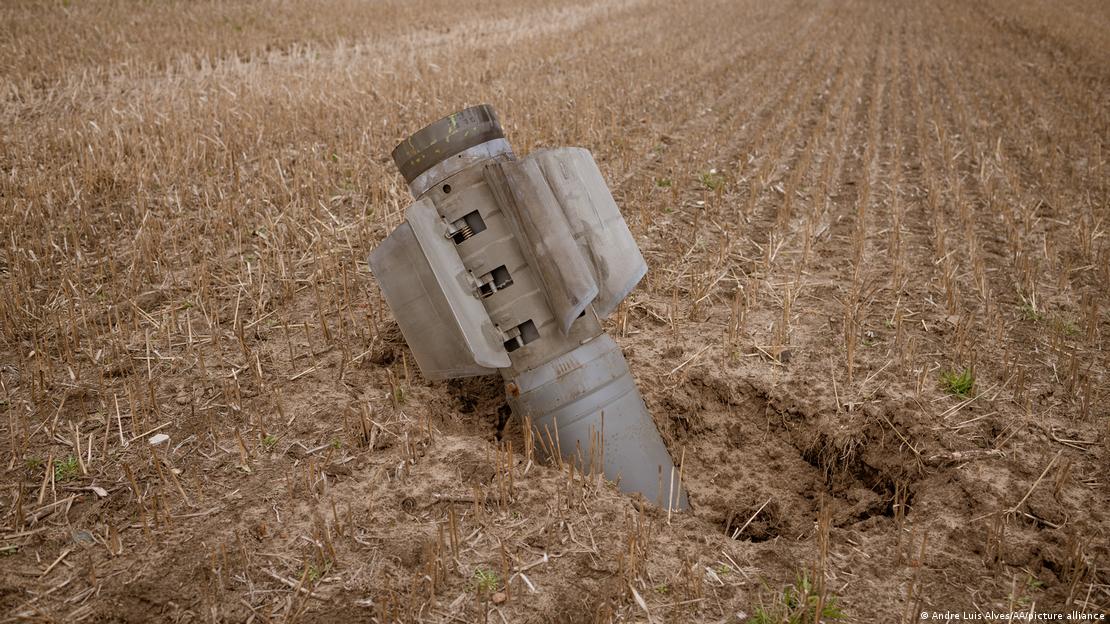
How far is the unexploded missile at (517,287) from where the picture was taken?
3018 mm

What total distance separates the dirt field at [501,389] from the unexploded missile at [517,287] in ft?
0.89

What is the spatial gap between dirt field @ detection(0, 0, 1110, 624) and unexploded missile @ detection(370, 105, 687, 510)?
0.89 feet

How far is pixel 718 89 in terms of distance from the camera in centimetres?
935

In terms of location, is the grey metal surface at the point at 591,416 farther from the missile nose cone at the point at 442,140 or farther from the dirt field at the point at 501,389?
the missile nose cone at the point at 442,140

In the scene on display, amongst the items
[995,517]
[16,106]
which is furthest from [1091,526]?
[16,106]

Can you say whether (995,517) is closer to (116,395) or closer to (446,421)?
(446,421)

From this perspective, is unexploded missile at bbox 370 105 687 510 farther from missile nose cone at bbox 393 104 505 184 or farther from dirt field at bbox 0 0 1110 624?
dirt field at bbox 0 0 1110 624

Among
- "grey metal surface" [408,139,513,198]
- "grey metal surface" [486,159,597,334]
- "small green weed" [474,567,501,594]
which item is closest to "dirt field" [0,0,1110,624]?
"small green weed" [474,567,501,594]

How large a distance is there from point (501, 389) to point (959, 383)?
7.28 ft

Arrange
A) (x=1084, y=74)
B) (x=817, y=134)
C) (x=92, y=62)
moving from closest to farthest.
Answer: (x=817, y=134) < (x=92, y=62) < (x=1084, y=74)

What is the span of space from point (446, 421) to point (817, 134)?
18.6 feet

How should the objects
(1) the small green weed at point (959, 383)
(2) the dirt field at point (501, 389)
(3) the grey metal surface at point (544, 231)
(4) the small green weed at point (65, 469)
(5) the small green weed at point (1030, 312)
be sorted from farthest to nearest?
(5) the small green weed at point (1030, 312) → (1) the small green weed at point (959, 383) → (3) the grey metal surface at point (544, 231) → (4) the small green weed at point (65, 469) → (2) the dirt field at point (501, 389)

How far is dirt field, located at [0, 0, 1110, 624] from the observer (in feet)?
7.98

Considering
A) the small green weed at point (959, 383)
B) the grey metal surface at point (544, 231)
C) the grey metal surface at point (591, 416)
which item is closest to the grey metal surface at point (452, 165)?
the grey metal surface at point (544, 231)
